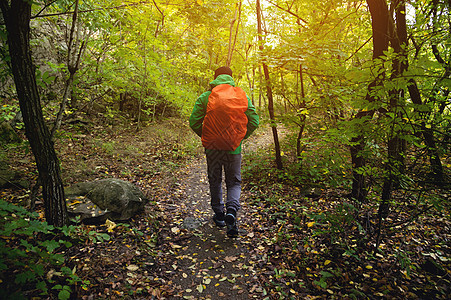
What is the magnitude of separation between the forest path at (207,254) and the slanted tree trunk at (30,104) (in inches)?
67.3

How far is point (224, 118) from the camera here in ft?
11.3

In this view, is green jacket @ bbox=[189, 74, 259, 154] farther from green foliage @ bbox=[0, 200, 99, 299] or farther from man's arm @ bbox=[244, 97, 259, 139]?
green foliage @ bbox=[0, 200, 99, 299]

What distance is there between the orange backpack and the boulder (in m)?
1.77

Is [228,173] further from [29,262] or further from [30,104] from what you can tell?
[30,104]

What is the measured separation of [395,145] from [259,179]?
12.6 feet

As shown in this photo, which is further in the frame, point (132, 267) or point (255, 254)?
point (255, 254)

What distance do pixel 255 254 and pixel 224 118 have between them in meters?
2.24

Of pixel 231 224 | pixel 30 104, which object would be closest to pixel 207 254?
pixel 231 224

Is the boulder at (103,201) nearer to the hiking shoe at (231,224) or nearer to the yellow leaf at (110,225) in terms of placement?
the yellow leaf at (110,225)

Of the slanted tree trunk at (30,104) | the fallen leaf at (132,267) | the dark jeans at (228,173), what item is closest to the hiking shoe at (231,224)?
the dark jeans at (228,173)

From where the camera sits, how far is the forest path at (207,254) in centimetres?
271

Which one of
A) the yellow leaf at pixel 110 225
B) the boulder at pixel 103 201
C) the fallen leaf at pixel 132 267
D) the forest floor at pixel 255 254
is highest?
the boulder at pixel 103 201

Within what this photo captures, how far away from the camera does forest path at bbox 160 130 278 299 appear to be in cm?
271

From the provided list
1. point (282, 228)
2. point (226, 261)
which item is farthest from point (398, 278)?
point (226, 261)
